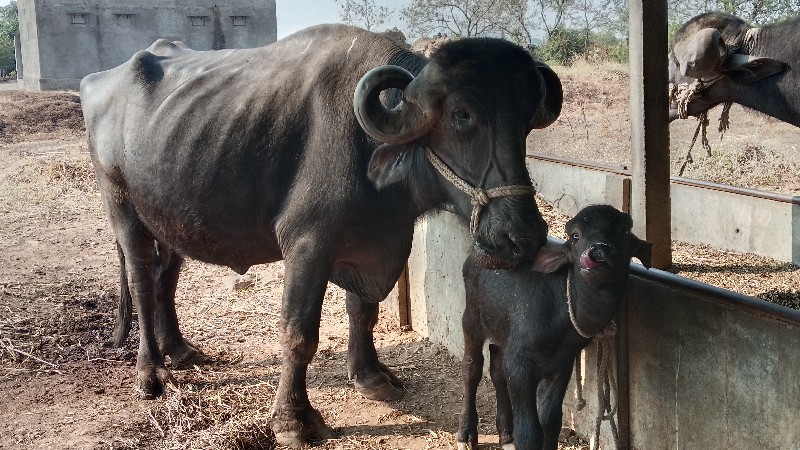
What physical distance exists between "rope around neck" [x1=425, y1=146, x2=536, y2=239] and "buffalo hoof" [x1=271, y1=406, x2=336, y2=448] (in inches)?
62.3

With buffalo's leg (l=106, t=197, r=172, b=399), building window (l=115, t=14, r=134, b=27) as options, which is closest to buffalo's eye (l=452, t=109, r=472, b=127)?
buffalo's leg (l=106, t=197, r=172, b=399)

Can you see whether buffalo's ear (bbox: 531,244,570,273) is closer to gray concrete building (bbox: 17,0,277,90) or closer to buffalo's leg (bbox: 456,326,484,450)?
buffalo's leg (bbox: 456,326,484,450)

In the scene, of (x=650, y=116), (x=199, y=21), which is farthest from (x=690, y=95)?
(x=199, y=21)

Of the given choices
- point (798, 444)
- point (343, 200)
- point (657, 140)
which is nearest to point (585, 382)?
point (798, 444)

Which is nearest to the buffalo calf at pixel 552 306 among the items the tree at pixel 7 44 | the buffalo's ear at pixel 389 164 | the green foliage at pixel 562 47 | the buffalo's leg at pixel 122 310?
the buffalo's ear at pixel 389 164

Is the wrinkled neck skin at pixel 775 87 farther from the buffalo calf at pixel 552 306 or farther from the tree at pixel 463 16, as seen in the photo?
the tree at pixel 463 16

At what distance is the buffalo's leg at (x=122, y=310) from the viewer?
5758mm

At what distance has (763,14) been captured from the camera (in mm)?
18031

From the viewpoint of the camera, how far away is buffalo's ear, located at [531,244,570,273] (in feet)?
11.0

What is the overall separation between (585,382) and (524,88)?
1603 mm

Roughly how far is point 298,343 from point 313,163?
979mm

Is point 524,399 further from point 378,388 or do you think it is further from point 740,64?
point 740,64

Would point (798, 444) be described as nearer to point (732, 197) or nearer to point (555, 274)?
point (555, 274)

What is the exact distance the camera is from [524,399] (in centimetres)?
343
